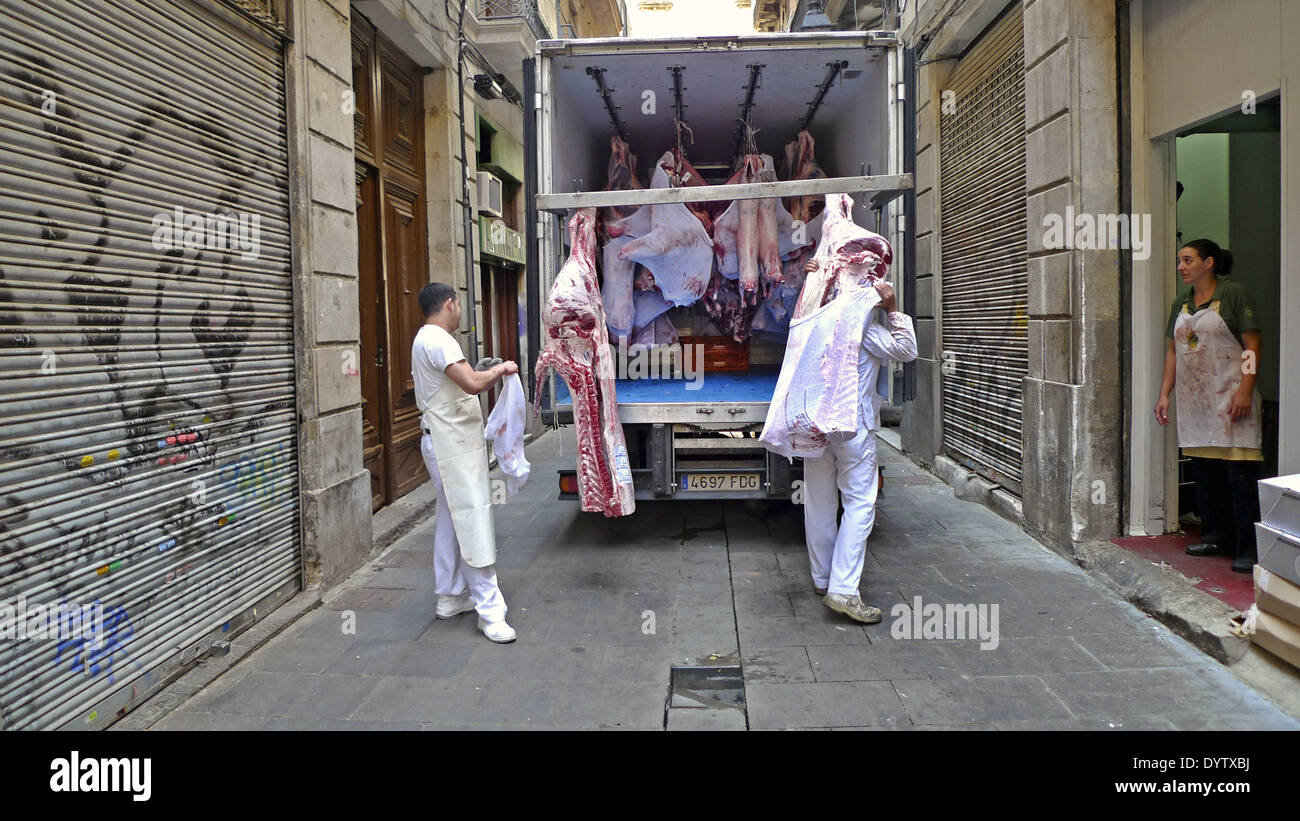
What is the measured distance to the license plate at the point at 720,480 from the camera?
5.80m

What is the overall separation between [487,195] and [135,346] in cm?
639

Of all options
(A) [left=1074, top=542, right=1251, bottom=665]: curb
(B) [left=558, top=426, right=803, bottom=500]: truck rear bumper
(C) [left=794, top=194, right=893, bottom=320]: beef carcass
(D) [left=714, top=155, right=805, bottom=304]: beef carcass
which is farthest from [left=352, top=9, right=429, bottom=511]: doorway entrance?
(A) [left=1074, top=542, right=1251, bottom=665]: curb

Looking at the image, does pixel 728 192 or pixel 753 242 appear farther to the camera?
pixel 753 242

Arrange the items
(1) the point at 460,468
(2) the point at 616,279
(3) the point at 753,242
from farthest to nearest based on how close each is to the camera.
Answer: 1. (3) the point at 753,242
2. (2) the point at 616,279
3. (1) the point at 460,468

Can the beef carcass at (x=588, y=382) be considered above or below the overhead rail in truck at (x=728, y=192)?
below

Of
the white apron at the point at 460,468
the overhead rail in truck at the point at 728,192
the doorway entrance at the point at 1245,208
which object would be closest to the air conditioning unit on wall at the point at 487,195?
the overhead rail in truck at the point at 728,192

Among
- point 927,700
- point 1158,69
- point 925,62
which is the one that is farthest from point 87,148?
point 925,62

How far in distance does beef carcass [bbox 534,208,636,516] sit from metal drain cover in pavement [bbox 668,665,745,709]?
1888mm

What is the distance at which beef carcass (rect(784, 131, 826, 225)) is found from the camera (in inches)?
284

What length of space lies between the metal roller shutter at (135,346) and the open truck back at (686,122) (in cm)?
184

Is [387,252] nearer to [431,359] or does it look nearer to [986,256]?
[431,359]

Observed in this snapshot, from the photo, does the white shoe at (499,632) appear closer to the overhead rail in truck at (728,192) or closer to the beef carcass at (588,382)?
the beef carcass at (588,382)

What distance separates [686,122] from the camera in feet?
24.1

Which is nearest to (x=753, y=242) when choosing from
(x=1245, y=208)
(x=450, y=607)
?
(x=1245, y=208)
